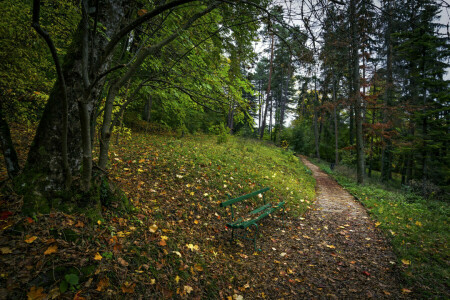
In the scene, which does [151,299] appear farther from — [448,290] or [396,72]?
[396,72]

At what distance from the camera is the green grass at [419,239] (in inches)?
127

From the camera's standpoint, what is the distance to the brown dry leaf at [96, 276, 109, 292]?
6.53 feet

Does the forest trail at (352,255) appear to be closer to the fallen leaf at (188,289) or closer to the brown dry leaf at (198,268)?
the brown dry leaf at (198,268)

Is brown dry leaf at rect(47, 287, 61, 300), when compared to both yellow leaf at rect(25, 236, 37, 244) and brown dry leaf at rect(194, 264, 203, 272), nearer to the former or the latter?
yellow leaf at rect(25, 236, 37, 244)

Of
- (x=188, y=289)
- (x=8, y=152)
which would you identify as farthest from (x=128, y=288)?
(x=8, y=152)

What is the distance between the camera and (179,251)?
10.1 feet

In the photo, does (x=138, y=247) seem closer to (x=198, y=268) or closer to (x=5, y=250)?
(x=198, y=268)

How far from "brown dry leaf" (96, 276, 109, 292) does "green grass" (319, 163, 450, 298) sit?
462 cm

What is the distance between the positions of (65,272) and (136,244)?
88cm

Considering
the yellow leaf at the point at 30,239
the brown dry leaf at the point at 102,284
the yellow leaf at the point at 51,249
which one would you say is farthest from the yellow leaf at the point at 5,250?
the brown dry leaf at the point at 102,284

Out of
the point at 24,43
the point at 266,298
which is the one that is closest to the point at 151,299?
the point at 266,298

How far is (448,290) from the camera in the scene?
9.86 ft

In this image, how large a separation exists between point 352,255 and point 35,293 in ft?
17.0

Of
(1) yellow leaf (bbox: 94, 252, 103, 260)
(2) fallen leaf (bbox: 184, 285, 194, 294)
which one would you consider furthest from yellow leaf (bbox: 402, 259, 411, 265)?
(1) yellow leaf (bbox: 94, 252, 103, 260)
